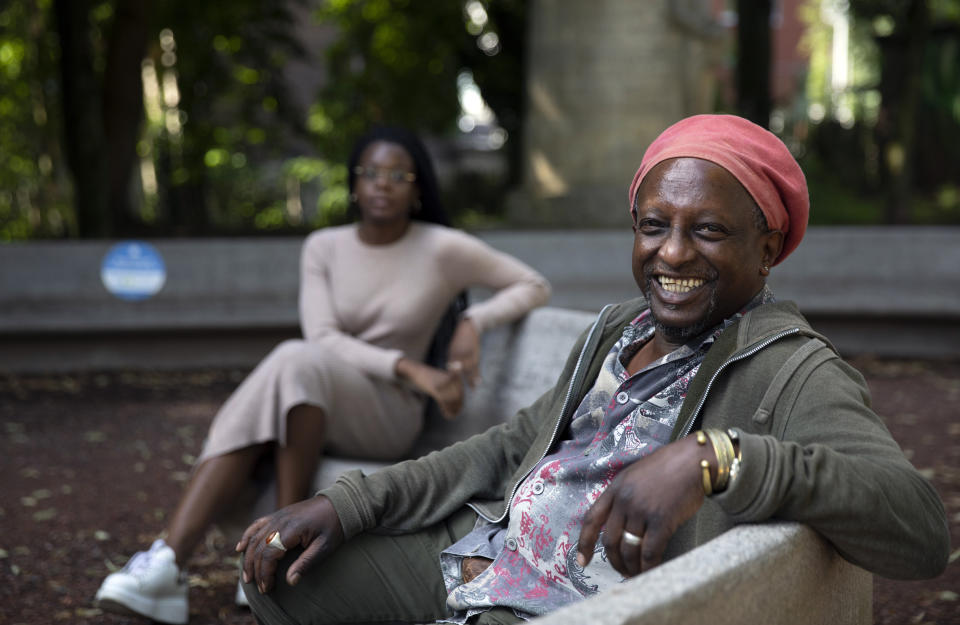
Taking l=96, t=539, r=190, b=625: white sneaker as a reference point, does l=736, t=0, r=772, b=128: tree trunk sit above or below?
above

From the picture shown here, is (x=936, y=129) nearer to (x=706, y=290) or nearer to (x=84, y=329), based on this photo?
(x=84, y=329)

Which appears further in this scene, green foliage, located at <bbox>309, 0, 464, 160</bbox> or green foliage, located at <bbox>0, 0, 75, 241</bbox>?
green foliage, located at <bbox>309, 0, 464, 160</bbox>

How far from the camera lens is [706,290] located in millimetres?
2400

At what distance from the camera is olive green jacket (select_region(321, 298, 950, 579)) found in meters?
1.96

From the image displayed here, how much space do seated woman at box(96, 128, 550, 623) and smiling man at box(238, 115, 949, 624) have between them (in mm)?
1289

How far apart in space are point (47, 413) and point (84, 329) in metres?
1.27

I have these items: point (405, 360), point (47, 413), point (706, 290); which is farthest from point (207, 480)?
point (47, 413)

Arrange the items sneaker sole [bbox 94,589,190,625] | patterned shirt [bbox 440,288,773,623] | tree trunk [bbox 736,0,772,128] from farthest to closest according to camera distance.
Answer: tree trunk [bbox 736,0,772,128] → sneaker sole [bbox 94,589,190,625] → patterned shirt [bbox 440,288,773,623]

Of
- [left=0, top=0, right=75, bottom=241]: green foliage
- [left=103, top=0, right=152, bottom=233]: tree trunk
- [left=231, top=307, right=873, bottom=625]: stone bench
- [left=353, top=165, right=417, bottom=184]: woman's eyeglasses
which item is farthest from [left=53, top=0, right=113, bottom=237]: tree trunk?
[left=231, top=307, right=873, bottom=625]: stone bench

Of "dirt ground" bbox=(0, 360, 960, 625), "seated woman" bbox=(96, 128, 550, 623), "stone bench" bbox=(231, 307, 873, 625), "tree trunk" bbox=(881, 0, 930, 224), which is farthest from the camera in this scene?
"tree trunk" bbox=(881, 0, 930, 224)

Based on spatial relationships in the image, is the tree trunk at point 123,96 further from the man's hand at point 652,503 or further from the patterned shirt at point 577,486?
the man's hand at point 652,503

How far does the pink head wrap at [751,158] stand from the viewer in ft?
7.64

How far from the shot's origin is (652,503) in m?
1.96

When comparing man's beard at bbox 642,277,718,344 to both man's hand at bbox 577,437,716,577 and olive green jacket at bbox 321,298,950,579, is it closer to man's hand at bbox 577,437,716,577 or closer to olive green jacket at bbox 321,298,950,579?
olive green jacket at bbox 321,298,950,579
